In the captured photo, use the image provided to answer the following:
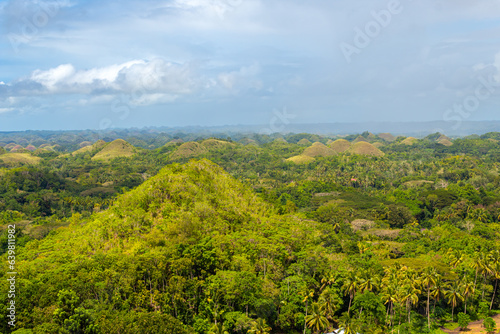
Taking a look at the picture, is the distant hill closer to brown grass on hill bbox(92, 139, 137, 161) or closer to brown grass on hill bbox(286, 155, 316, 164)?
brown grass on hill bbox(92, 139, 137, 161)

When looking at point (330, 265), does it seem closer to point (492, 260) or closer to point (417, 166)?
point (492, 260)

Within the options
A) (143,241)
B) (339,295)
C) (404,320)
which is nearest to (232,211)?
(143,241)

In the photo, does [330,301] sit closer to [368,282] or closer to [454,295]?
[368,282]

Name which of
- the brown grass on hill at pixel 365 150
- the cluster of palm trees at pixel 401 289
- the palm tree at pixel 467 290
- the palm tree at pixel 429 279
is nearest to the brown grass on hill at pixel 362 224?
the cluster of palm trees at pixel 401 289

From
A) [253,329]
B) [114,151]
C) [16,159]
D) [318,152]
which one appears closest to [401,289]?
[253,329]

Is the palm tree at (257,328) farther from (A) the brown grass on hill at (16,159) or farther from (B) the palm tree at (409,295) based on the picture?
(A) the brown grass on hill at (16,159)

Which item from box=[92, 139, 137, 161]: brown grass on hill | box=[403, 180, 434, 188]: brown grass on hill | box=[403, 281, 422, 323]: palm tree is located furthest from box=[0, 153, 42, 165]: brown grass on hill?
box=[403, 281, 422, 323]: palm tree
